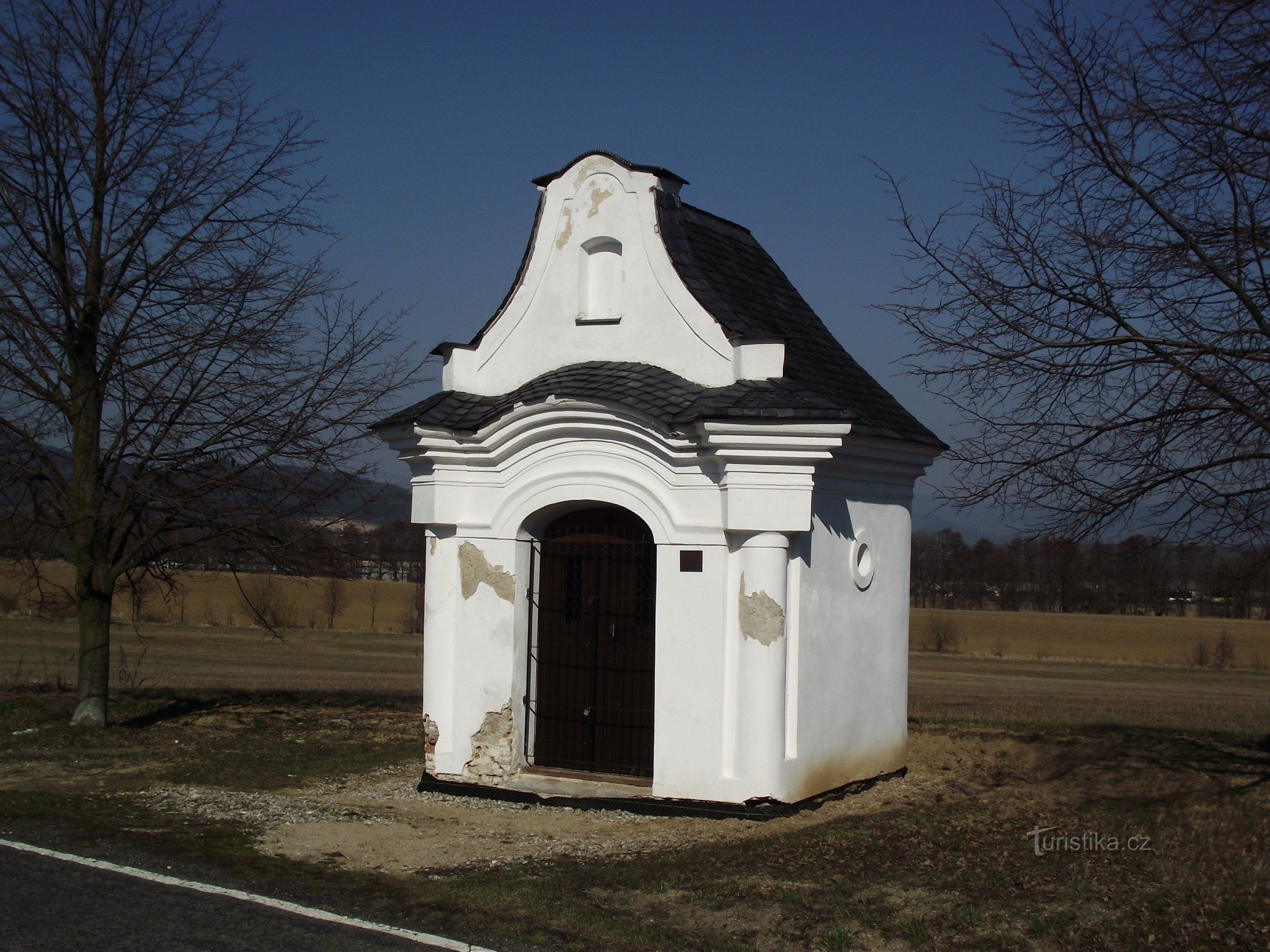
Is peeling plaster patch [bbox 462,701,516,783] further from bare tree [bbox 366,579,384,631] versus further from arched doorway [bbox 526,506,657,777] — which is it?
bare tree [bbox 366,579,384,631]

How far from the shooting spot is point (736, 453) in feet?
29.6

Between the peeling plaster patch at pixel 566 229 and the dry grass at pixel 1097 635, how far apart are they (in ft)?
98.2

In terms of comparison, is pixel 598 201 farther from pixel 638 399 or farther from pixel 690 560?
pixel 690 560

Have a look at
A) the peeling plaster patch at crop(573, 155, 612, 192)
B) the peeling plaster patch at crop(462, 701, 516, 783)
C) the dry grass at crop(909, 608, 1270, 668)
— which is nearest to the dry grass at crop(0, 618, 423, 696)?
the peeling plaster patch at crop(462, 701, 516, 783)

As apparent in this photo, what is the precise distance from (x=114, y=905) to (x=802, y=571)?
17.7 ft

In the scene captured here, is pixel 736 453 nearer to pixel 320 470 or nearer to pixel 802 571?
pixel 802 571

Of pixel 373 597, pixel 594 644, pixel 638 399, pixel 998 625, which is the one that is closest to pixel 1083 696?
pixel 594 644

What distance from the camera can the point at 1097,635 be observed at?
155 feet

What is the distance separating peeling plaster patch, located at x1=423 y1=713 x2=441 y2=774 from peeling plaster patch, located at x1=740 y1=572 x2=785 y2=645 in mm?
3022

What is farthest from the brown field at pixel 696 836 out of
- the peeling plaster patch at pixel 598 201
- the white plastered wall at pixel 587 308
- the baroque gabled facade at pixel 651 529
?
the peeling plaster patch at pixel 598 201

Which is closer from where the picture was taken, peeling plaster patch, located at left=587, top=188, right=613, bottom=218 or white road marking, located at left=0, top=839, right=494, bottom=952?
white road marking, located at left=0, top=839, right=494, bottom=952

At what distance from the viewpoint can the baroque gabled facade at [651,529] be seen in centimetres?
915

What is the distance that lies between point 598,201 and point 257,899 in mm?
6462

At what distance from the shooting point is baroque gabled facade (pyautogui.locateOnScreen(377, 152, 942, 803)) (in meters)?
9.15
